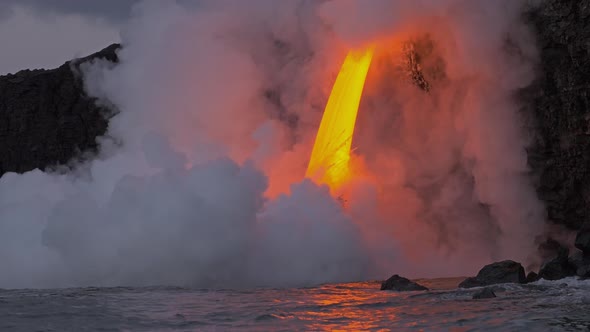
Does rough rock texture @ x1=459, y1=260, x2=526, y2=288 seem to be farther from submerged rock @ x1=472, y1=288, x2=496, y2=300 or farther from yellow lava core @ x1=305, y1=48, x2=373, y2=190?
yellow lava core @ x1=305, y1=48, x2=373, y2=190

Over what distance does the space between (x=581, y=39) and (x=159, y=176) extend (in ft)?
42.2

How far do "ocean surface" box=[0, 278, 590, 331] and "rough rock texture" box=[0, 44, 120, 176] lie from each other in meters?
34.1

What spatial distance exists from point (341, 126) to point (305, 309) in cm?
1199

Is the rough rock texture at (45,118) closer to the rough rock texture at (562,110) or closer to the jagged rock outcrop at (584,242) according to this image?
the rough rock texture at (562,110)

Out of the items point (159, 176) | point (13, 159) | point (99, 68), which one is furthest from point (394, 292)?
point (13, 159)

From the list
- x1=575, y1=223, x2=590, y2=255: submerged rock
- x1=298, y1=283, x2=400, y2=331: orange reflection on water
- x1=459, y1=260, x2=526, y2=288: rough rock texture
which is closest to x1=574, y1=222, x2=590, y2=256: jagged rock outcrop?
x1=575, y1=223, x2=590, y2=255: submerged rock

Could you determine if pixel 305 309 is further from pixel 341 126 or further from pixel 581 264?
pixel 341 126

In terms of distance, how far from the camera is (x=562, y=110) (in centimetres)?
2375

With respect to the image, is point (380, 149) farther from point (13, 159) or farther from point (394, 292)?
point (13, 159)

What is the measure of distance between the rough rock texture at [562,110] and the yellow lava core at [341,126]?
5483 mm

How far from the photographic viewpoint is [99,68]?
4741 cm

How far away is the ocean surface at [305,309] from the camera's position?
12.2 metres

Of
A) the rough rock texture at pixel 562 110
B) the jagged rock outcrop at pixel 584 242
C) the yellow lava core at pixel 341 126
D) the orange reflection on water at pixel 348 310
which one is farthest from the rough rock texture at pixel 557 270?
the yellow lava core at pixel 341 126

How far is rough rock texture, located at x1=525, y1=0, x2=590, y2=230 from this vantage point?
22984mm
